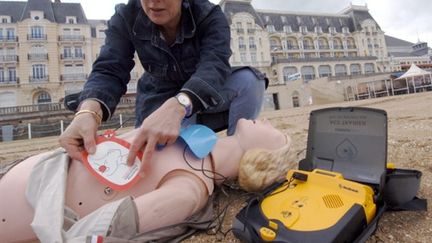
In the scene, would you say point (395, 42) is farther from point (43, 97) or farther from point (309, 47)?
point (43, 97)

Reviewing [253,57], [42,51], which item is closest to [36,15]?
[42,51]

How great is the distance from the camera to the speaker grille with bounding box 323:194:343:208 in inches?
23.0

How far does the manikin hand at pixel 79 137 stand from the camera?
0.74m

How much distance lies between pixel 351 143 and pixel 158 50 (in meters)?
0.68

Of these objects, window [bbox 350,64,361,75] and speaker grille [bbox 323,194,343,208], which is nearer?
speaker grille [bbox 323,194,343,208]

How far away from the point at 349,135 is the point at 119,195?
59 centimetres

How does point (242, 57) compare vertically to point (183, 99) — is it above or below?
above

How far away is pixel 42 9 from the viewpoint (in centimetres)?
1788

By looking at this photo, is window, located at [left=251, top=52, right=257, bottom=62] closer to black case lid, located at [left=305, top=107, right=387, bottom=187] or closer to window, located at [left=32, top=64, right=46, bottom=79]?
window, located at [left=32, top=64, right=46, bottom=79]

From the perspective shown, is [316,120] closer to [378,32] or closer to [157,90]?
[157,90]

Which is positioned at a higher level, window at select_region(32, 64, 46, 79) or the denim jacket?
window at select_region(32, 64, 46, 79)

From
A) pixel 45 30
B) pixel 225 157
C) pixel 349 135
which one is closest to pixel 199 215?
pixel 225 157

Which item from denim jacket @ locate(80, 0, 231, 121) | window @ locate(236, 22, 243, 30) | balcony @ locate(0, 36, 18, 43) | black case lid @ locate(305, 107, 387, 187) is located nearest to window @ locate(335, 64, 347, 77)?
window @ locate(236, 22, 243, 30)

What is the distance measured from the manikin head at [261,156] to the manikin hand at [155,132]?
238 mm
